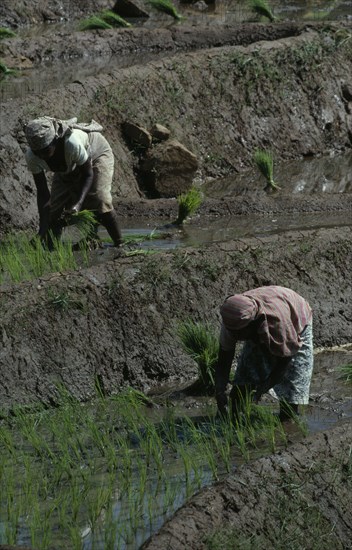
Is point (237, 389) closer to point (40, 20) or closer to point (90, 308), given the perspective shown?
point (90, 308)

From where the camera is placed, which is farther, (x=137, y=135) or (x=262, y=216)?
(x=137, y=135)

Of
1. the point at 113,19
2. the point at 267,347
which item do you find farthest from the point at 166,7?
the point at 267,347

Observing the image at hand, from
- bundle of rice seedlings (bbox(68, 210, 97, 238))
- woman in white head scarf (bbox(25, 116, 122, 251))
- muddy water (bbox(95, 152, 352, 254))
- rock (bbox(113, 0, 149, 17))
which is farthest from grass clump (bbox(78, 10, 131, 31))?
bundle of rice seedlings (bbox(68, 210, 97, 238))

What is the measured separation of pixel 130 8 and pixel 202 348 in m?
10.7

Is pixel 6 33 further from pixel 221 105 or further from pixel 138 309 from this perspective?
pixel 138 309

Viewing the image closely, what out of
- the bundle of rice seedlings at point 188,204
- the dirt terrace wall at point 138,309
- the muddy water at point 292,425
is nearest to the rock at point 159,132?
the bundle of rice seedlings at point 188,204

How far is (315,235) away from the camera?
8.09m

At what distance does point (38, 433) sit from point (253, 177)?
18.8 feet

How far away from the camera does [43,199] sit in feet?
25.3

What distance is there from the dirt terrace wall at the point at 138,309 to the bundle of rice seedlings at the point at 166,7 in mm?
8456

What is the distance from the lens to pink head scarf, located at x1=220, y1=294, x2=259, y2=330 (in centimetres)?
570

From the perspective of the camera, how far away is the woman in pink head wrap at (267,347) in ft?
18.9

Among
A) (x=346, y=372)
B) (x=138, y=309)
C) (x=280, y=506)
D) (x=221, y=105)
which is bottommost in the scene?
(x=221, y=105)

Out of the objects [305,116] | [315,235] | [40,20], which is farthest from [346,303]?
[40,20]
